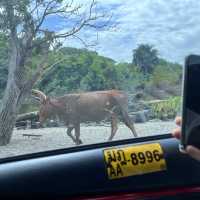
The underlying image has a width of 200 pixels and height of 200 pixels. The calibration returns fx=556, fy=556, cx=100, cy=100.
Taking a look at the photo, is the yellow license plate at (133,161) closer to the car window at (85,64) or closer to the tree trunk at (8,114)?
the car window at (85,64)

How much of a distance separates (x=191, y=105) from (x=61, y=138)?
0.93 meters

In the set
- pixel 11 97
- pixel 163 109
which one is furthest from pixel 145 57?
pixel 11 97

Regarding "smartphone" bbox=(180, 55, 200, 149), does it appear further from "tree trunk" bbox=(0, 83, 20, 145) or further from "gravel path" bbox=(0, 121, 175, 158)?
"tree trunk" bbox=(0, 83, 20, 145)

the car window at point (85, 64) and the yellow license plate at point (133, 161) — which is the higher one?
the car window at point (85, 64)

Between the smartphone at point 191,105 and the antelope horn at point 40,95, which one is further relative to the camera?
the antelope horn at point 40,95

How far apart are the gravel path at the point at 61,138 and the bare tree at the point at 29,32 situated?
0.04 metres

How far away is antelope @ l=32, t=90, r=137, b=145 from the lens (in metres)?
1.89

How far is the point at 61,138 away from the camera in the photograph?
188cm

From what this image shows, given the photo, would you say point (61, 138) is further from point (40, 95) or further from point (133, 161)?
point (133, 161)

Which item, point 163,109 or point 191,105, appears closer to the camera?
point 191,105

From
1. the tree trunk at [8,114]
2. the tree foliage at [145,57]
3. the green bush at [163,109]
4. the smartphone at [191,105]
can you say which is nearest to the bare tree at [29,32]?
the tree trunk at [8,114]

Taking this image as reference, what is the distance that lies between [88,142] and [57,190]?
24 centimetres

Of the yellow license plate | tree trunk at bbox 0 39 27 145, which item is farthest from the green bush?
tree trunk at bbox 0 39 27 145

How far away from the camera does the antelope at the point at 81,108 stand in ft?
6.21
